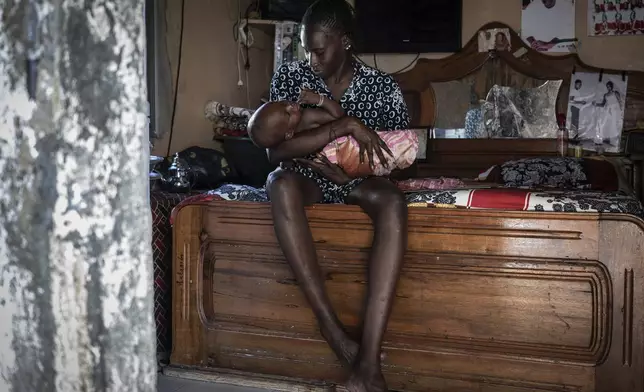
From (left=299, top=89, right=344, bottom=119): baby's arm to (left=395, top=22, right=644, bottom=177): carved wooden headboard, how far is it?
7.29ft

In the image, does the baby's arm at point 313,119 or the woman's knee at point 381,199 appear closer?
the woman's knee at point 381,199

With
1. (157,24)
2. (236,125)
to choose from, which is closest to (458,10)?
(236,125)

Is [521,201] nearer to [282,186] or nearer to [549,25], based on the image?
[282,186]

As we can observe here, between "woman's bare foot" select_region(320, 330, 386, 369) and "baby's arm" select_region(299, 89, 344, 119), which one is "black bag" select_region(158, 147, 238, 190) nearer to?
"baby's arm" select_region(299, 89, 344, 119)

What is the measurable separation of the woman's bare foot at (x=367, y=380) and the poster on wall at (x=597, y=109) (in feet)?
9.15

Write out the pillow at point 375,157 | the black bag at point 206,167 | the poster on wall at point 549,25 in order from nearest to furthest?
the pillow at point 375,157 → the black bag at point 206,167 → the poster on wall at point 549,25

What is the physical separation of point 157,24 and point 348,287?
1990 mm

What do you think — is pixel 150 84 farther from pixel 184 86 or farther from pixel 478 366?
pixel 478 366

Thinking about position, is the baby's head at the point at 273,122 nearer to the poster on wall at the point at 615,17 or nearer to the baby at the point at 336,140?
the baby at the point at 336,140

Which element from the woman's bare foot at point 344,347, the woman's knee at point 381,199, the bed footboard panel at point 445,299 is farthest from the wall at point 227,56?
the woman's bare foot at point 344,347

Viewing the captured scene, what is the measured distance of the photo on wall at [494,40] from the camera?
4.16m

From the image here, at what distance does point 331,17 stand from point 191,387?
134 cm

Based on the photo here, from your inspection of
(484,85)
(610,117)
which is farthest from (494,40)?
(610,117)

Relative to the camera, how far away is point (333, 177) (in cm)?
212
